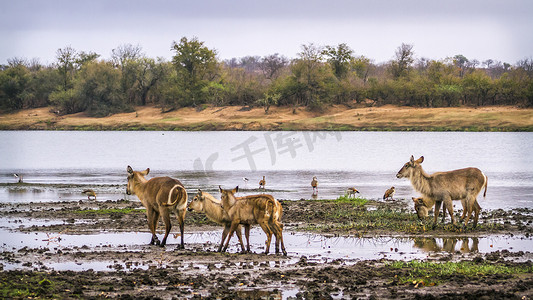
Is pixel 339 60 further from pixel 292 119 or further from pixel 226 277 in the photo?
pixel 226 277

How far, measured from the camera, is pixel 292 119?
75312 millimetres

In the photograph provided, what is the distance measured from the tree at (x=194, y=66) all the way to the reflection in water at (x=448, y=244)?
244ft

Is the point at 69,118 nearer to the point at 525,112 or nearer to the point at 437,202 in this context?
the point at 525,112

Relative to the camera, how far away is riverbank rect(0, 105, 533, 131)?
230 feet

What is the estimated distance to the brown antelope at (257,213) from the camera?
40.4 ft

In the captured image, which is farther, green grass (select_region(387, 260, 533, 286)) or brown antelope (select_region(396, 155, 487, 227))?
brown antelope (select_region(396, 155, 487, 227))

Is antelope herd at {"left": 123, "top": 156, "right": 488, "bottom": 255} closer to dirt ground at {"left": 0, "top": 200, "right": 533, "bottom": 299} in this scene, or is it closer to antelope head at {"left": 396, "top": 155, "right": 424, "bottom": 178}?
antelope head at {"left": 396, "top": 155, "right": 424, "bottom": 178}

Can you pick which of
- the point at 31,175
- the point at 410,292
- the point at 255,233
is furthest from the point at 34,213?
the point at 31,175

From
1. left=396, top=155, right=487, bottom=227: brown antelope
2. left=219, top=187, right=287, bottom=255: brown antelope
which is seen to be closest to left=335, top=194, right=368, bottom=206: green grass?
left=396, top=155, right=487, bottom=227: brown antelope

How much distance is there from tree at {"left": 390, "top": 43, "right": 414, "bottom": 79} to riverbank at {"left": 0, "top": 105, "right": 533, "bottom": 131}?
14.6m

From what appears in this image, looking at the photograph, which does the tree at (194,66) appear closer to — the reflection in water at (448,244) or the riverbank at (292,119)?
the riverbank at (292,119)

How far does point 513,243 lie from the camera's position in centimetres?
1320

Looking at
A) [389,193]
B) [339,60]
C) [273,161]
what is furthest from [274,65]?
[389,193]

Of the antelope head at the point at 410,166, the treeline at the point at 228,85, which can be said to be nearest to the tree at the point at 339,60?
the treeline at the point at 228,85
